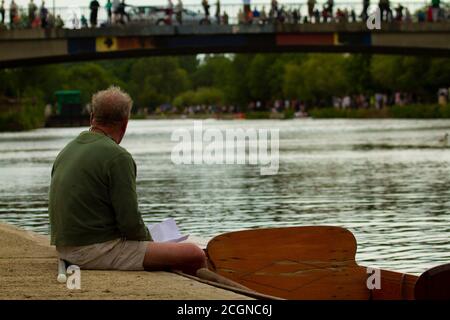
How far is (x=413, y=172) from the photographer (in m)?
33.6

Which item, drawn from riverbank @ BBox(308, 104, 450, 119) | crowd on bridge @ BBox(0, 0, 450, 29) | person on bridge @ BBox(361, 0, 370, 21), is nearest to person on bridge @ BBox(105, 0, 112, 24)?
crowd on bridge @ BBox(0, 0, 450, 29)

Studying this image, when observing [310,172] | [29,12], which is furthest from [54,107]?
[310,172]

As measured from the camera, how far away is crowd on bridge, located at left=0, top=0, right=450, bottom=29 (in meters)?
59.5

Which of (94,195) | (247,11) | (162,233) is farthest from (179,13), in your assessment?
(94,195)

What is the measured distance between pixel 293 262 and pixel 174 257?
3.51 feet

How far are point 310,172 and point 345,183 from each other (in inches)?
203

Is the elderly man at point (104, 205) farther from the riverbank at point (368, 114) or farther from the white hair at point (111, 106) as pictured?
the riverbank at point (368, 114)

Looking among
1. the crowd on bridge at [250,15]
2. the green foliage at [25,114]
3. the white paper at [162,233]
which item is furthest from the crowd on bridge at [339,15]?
the white paper at [162,233]

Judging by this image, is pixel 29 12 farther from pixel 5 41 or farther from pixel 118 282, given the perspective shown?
pixel 118 282

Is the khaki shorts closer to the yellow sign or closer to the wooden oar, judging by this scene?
the wooden oar

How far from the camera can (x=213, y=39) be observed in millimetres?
60812

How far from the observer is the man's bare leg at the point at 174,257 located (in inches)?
364

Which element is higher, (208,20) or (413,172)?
(208,20)

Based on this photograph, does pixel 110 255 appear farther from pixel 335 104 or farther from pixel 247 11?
pixel 335 104
